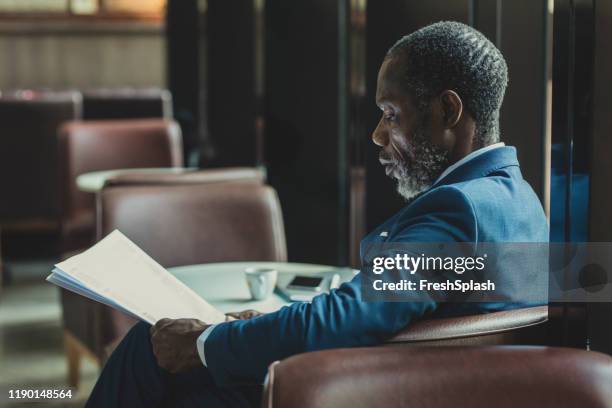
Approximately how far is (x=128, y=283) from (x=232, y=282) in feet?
1.35

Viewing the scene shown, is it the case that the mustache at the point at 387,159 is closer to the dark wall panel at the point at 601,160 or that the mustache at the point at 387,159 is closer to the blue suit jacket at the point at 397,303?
the blue suit jacket at the point at 397,303

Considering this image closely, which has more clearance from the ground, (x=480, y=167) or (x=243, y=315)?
(x=480, y=167)

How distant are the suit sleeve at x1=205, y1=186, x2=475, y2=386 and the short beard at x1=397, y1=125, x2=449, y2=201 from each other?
103 mm

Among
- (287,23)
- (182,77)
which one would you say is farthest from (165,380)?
(182,77)

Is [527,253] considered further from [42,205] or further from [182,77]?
[182,77]

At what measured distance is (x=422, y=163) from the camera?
115 centimetres

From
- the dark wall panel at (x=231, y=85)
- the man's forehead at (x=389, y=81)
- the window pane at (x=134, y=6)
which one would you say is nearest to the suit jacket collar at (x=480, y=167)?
the man's forehead at (x=389, y=81)

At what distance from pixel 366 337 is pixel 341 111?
2.09m

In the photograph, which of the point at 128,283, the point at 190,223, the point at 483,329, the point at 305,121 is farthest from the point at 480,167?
the point at 305,121

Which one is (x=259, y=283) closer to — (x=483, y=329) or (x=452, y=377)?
(x=483, y=329)

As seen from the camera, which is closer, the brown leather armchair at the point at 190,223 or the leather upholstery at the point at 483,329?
the leather upholstery at the point at 483,329

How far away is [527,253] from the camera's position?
110cm

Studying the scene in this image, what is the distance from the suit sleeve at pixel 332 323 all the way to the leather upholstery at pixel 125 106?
157 inches

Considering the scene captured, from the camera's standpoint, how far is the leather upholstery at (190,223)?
2086 millimetres
